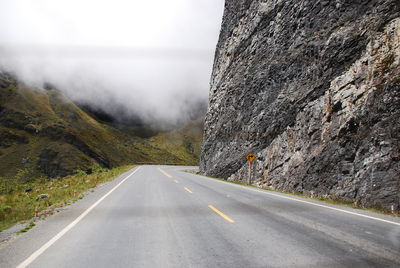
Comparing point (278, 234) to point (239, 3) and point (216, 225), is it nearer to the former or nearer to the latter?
point (216, 225)

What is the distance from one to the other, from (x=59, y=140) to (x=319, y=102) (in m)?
99.5

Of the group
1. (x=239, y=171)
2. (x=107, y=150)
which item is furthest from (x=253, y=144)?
(x=107, y=150)

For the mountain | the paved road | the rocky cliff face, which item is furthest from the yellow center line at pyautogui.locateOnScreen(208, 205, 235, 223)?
the mountain

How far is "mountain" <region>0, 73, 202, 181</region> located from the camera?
84375 mm

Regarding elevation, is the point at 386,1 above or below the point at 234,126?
above

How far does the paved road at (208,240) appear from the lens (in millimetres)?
4086

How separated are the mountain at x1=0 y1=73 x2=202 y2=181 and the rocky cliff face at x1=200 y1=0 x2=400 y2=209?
6506 cm

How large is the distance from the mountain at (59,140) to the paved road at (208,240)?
254ft

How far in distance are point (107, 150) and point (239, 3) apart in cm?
10161

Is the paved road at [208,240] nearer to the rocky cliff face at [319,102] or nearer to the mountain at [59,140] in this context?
the rocky cliff face at [319,102]

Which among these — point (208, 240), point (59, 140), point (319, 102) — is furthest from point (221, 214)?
point (59, 140)

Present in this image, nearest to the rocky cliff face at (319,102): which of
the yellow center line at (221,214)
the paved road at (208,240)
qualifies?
the paved road at (208,240)

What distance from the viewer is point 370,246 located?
4.67 meters

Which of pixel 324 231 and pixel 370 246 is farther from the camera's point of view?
pixel 324 231
